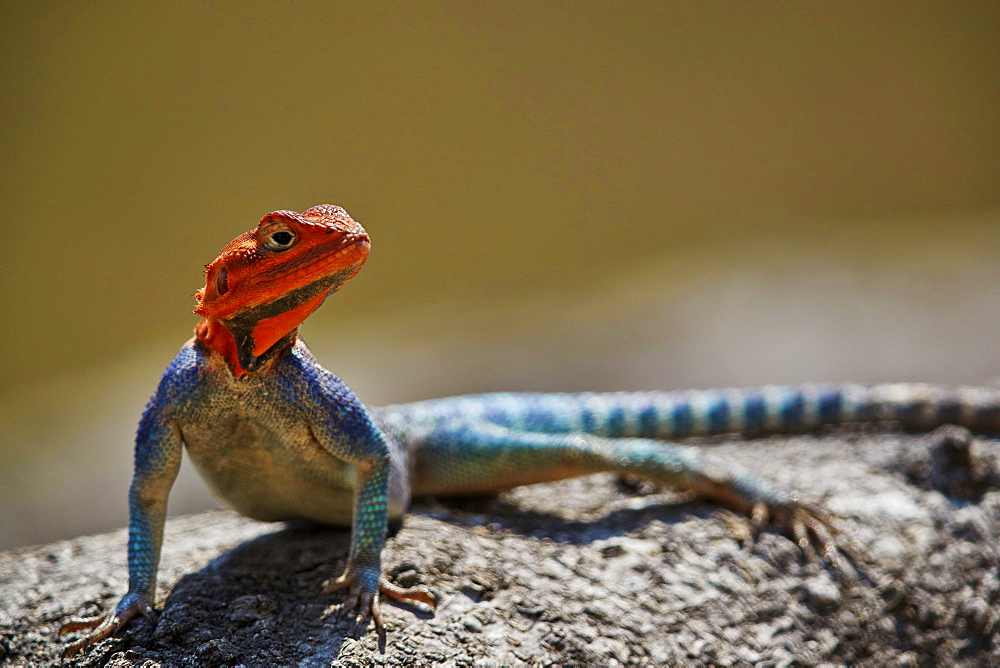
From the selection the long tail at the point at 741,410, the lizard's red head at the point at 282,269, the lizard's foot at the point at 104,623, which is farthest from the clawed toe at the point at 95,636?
the long tail at the point at 741,410

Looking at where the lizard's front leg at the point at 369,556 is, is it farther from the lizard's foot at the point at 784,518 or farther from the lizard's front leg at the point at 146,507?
the lizard's foot at the point at 784,518

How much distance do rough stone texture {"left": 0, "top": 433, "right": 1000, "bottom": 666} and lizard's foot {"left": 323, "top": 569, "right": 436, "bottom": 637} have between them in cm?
5

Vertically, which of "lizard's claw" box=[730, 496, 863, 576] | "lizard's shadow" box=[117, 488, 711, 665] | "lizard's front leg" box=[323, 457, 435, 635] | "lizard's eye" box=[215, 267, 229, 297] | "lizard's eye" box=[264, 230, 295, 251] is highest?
"lizard's eye" box=[264, 230, 295, 251]

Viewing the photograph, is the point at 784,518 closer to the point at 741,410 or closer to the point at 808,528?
the point at 808,528

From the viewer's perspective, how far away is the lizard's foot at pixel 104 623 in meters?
2.65

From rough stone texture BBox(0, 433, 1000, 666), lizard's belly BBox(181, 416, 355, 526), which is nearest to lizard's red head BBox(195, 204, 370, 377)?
lizard's belly BBox(181, 416, 355, 526)

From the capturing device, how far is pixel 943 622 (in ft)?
11.6

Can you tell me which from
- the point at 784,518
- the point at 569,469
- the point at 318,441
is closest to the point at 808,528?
the point at 784,518

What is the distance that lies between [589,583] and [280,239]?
1.78m

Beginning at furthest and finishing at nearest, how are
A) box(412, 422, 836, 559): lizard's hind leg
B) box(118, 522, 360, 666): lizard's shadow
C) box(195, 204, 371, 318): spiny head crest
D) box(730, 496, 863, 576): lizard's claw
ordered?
box(412, 422, 836, 559): lizard's hind leg
box(730, 496, 863, 576): lizard's claw
box(118, 522, 360, 666): lizard's shadow
box(195, 204, 371, 318): spiny head crest

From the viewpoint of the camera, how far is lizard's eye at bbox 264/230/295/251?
7.86 ft

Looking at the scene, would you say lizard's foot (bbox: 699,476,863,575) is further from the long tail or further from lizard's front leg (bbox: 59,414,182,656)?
lizard's front leg (bbox: 59,414,182,656)

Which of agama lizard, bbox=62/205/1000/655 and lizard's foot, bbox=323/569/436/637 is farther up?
agama lizard, bbox=62/205/1000/655

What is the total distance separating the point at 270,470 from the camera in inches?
116
